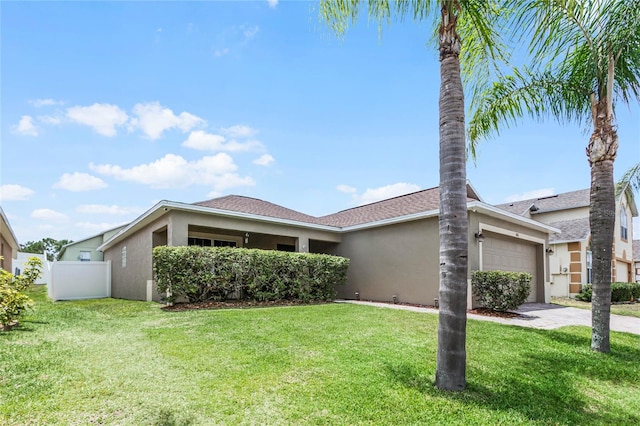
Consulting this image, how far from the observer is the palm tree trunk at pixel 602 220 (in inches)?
242

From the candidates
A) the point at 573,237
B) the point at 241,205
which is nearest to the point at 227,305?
the point at 241,205

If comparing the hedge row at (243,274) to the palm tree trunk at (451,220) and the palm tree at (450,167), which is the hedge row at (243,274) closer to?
the palm tree at (450,167)

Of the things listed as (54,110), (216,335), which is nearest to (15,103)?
(54,110)

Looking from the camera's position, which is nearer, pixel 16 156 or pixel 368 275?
pixel 16 156

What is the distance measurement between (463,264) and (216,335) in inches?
177

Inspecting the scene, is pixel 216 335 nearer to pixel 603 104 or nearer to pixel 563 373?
pixel 563 373

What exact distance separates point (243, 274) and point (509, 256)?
409 inches

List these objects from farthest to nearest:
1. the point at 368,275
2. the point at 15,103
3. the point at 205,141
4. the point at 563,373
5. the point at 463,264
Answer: the point at 205,141, the point at 368,275, the point at 15,103, the point at 563,373, the point at 463,264

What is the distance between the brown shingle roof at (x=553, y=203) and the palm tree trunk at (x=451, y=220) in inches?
772

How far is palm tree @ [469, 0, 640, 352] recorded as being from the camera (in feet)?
19.7

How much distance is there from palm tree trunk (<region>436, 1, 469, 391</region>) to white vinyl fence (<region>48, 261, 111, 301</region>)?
18853 millimetres

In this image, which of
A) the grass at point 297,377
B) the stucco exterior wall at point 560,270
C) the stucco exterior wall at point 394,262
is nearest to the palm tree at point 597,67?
the grass at point 297,377

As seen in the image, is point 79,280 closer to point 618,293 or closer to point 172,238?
point 172,238

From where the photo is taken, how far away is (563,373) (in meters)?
4.91
